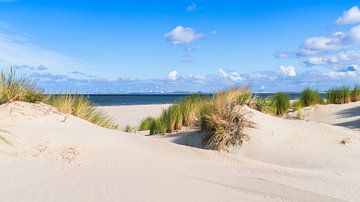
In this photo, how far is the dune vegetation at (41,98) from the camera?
905 centimetres

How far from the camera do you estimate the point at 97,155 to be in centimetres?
722

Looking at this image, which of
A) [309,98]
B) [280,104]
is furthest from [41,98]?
[309,98]

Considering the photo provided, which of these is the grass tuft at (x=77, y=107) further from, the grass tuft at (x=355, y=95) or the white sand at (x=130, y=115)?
the grass tuft at (x=355, y=95)

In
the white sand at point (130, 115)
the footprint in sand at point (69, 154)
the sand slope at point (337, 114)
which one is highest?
the sand slope at point (337, 114)

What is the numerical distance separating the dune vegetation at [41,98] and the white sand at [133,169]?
1.73ft

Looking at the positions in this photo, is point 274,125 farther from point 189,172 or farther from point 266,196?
point 266,196

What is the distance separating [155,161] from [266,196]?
225cm

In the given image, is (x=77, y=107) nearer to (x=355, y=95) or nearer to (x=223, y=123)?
(x=223, y=123)

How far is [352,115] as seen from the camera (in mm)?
18203

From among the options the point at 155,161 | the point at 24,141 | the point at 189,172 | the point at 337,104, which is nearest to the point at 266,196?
the point at 189,172

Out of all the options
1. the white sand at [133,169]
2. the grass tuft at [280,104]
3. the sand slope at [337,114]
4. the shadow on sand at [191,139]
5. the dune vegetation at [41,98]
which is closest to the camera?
the white sand at [133,169]

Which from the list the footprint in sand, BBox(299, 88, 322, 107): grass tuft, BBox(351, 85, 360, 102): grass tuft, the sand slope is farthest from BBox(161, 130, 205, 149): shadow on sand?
BBox(351, 85, 360, 102): grass tuft

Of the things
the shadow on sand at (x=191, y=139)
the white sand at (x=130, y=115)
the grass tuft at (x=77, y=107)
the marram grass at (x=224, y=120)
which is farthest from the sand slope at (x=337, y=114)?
the grass tuft at (x=77, y=107)

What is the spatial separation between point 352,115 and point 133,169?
45.1 feet
